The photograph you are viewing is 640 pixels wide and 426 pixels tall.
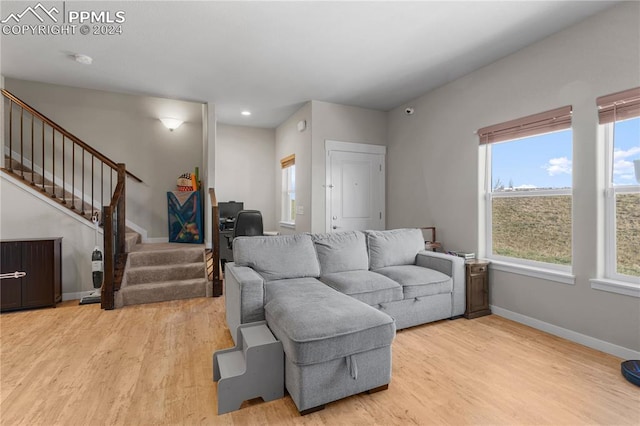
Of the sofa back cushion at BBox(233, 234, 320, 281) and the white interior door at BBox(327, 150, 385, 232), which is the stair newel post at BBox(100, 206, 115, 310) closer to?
the sofa back cushion at BBox(233, 234, 320, 281)

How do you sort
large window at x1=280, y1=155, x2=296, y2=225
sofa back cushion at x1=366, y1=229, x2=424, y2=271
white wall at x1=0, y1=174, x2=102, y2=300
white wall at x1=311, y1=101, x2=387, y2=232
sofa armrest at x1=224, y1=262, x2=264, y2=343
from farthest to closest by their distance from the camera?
large window at x1=280, y1=155, x2=296, y2=225
white wall at x1=311, y1=101, x2=387, y2=232
white wall at x1=0, y1=174, x2=102, y2=300
sofa back cushion at x1=366, y1=229, x2=424, y2=271
sofa armrest at x1=224, y1=262, x2=264, y2=343

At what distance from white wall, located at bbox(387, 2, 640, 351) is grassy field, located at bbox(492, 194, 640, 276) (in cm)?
17

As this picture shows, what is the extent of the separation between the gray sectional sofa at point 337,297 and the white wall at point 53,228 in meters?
2.36

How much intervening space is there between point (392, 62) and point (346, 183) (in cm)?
189

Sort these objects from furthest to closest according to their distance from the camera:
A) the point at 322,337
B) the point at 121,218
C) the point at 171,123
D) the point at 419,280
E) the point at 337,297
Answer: the point at 171,123, the point at 121,218, the point at 419,280, the point at 337,297, the point at 322,337

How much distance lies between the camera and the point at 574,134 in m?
2.65

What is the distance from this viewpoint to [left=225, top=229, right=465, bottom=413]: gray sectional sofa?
5.63 feet

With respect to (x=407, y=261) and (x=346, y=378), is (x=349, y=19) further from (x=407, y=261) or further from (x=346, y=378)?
(x=346, y=378)

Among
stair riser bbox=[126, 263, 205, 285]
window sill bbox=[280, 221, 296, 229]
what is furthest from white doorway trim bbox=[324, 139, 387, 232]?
stair riser bbox=[126, 263, 205, 285]

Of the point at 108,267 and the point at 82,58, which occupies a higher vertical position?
the point at 82,58

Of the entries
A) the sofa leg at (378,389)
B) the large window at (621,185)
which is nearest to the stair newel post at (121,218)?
the sofa leg at (378,389)

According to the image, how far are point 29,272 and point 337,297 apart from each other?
3500 mm

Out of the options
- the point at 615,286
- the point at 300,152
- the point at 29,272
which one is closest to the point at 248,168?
the point at 300,152

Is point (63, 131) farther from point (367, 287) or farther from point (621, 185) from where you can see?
point (621, 185)
